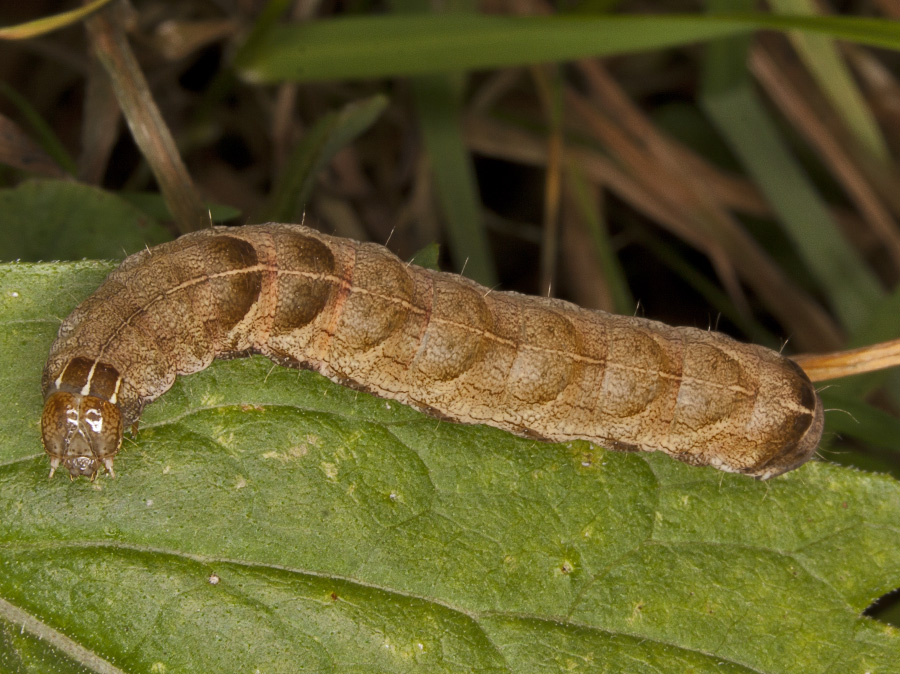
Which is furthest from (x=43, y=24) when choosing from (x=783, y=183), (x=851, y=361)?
(x=783, y=183)

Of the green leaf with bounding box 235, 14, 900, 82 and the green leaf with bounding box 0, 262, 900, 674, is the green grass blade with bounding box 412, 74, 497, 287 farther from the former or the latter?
the green leaf with bounding box 0, 262, 900, 674

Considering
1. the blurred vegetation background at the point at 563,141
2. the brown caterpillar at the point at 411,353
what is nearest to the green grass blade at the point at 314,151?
the blurred vegetation background at the point at 563,141

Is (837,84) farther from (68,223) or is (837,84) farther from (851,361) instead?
(68,223)

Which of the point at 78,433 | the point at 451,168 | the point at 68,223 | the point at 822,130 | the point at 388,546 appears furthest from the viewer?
the point at 822,130

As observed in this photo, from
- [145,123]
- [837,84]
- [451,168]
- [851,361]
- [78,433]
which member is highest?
[837,84]

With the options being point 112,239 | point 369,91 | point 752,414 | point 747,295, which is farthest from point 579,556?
point 369,91

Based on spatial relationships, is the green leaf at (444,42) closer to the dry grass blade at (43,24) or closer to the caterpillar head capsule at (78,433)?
the dry grass blade at (43,24)

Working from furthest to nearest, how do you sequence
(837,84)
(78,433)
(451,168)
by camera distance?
(837,84)
(451,168)
(78,433)
